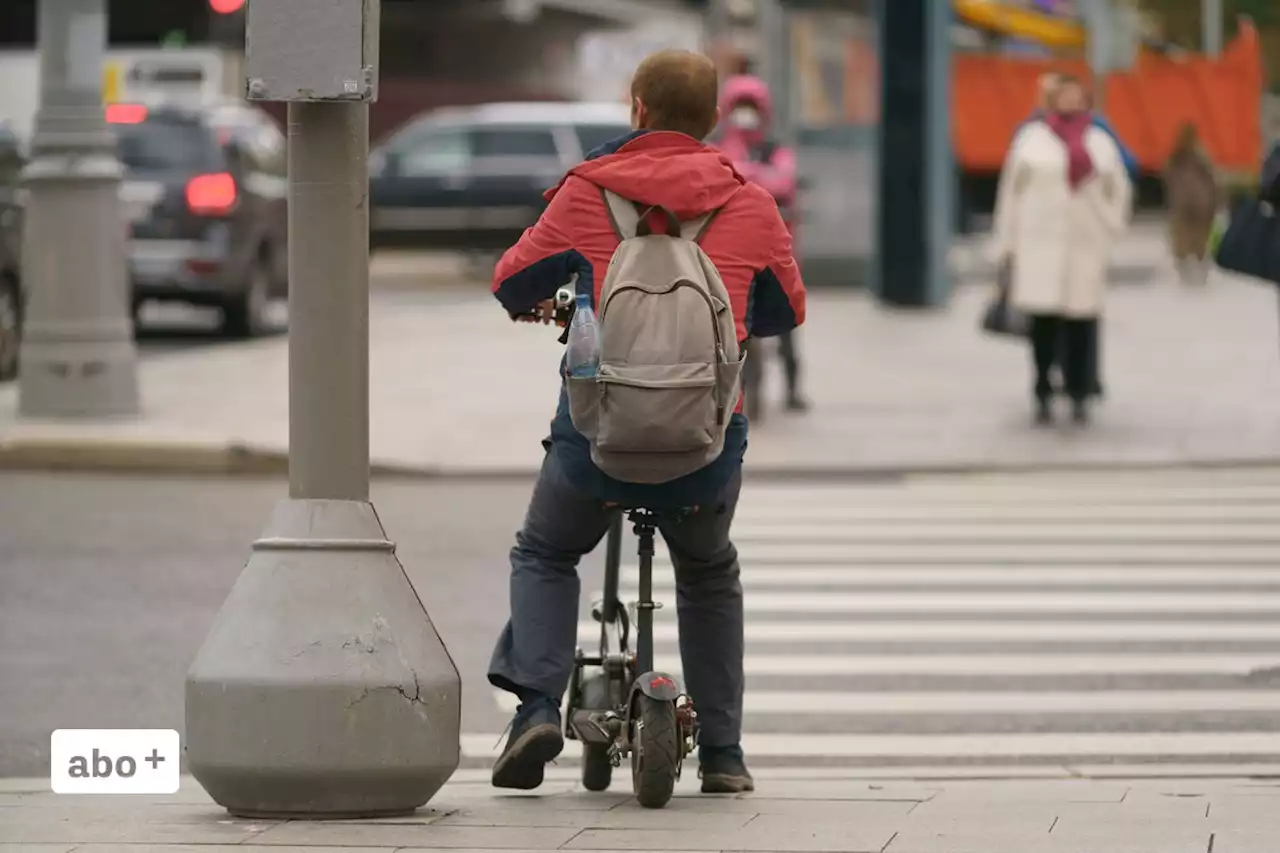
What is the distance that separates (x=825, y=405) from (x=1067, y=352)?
6.10ft

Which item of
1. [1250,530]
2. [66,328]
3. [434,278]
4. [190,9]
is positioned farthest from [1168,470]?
[190,9]

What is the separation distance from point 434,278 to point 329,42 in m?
24.8

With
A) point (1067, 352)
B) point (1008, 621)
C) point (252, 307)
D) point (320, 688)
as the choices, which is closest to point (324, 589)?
point (320, 688)

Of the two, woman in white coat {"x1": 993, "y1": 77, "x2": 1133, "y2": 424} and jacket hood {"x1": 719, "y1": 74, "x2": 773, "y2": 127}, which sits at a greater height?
jacket hood {"x1": 719, "y1": 74, "x2": 773, "y2": 127}

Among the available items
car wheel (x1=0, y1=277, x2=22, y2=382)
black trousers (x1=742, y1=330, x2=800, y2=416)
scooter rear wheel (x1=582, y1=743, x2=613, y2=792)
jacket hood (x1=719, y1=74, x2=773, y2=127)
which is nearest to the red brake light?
car wheel (x1=0, y1=277, x2=22, y2=382)

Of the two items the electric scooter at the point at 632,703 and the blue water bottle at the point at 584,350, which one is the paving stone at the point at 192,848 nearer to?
the electric scooter at the point at 632,703

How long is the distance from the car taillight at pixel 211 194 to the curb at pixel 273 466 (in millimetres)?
6430

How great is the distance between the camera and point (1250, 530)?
11.8 meters

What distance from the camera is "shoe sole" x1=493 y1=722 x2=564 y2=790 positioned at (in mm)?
5738

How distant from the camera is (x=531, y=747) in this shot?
574cm

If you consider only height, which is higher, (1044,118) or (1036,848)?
(1044,118)

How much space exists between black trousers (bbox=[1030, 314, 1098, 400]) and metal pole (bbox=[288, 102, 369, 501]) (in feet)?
30.9

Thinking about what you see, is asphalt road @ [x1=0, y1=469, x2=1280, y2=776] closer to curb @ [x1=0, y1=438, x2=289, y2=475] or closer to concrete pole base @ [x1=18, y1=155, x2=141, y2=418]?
curb @ [x1=0, y1=438, x2=289, y2=475]

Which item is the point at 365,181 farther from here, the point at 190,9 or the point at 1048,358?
the point at 190,9
